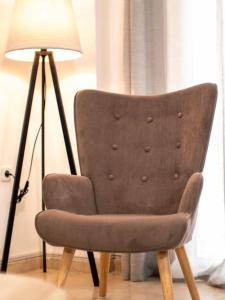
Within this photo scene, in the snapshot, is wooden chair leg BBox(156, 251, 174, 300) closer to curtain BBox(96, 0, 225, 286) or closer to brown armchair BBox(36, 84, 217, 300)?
brown armchair BBox(36, 84, 217, 300)

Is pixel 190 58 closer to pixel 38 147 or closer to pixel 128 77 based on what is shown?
pixel 128 77

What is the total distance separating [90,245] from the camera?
1.84 m

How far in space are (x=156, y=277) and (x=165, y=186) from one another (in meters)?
0.66

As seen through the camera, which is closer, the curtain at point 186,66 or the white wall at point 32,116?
the curtain at point 186,66

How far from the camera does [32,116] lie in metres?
3.13

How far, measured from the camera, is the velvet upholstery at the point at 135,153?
222 cm

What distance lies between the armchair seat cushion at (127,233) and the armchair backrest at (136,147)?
474 millimetres

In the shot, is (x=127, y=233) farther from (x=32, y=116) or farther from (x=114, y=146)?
(x=32, y=116)

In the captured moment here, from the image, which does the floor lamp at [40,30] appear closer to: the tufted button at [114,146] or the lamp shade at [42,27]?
the lamp shade at [42,27]

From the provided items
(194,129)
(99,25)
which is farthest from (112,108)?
(99,25)

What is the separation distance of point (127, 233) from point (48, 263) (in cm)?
147

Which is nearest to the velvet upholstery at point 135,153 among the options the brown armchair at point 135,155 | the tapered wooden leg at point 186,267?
the brown armchair at point 135,155

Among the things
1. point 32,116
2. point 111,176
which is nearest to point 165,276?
point 111,176

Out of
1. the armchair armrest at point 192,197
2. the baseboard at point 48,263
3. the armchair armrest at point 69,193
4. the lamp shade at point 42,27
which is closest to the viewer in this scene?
the armchair armrest at point 192,197
